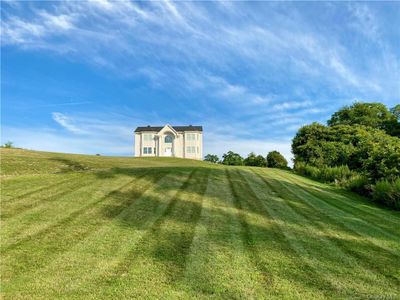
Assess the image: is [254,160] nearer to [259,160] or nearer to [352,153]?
[259,160]

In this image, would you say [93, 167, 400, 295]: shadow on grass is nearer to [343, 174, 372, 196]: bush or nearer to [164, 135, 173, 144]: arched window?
[343, 174, 372, 196]: bush

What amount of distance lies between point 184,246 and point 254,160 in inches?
2144

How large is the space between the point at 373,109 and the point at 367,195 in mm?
52907

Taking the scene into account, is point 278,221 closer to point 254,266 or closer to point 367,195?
point 254,266

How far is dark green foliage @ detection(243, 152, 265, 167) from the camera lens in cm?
5888

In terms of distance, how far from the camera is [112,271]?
18.5ft

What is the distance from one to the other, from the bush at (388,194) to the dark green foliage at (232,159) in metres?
50.3

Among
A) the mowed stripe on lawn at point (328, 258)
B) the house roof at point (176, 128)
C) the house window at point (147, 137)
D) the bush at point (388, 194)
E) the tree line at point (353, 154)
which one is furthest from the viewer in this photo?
the house roof at point (176, 128)

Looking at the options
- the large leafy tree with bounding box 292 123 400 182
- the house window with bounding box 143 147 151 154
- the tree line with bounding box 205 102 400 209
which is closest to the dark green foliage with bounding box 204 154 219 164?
the tree line with bounding box 205 102 400 209

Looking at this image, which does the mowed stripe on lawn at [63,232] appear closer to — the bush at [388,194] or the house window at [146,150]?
the bush at [388,194]

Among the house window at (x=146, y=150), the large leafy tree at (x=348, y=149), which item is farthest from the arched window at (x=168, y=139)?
the large leafy tree at (x=348, y=149)

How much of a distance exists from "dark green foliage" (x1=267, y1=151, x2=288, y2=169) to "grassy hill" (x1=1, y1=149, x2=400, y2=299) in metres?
42.8

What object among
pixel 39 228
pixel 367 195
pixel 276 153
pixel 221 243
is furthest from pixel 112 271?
pixel 276 153

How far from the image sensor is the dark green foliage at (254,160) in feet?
193
